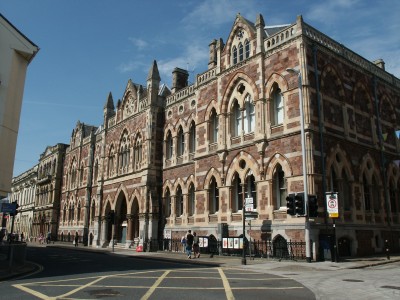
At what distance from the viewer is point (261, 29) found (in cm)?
2609

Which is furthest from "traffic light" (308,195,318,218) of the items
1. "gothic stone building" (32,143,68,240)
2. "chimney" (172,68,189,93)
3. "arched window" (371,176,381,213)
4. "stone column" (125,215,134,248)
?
"gothic stone building" (32,143,68,240)

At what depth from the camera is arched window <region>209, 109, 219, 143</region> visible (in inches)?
1166

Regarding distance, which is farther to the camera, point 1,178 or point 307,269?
point 1,178

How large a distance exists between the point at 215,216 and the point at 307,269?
11034 millimetres

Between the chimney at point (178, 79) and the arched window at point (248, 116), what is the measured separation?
11.4m

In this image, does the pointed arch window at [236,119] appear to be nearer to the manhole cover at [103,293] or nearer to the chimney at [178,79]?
the chimney at [178,79]

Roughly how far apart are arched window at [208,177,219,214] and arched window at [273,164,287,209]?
6074 millimetres

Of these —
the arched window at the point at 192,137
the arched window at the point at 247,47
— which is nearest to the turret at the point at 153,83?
the arched window at the point at 192,137

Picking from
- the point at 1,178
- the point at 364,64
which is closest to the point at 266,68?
the point at 364,64

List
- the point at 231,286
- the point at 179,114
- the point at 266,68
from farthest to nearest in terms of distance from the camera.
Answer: the point at 179,114 → the point at 266,68 → the point at 231,286

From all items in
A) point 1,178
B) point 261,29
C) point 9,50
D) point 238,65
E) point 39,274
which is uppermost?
point 261,29

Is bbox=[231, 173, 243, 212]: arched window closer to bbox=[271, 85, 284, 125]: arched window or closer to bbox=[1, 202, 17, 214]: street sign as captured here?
bbox=[271, 85, 284, 125]: arched window

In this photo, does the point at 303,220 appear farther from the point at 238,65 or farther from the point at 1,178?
the point at 1,178

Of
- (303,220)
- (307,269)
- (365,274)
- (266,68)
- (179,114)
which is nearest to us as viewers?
(365,274)
